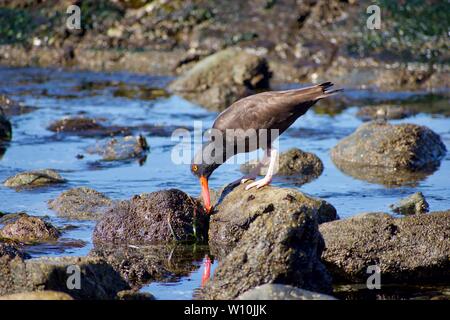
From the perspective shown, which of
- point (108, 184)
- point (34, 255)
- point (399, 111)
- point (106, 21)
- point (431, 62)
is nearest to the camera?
point (34, 255)

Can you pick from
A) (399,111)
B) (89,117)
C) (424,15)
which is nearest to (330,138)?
(399,111)

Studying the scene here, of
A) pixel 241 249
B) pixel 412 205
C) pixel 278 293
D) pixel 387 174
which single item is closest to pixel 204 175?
pixel 241 249

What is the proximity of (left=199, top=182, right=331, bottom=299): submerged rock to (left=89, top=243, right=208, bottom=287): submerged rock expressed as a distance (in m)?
0.80

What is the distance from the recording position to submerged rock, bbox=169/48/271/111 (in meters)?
16.2

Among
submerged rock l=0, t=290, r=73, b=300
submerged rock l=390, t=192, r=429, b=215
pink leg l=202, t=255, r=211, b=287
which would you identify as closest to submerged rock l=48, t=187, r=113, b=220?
pink leg l=202, t=255, r=211, b=287

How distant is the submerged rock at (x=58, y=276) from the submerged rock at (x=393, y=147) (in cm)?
568

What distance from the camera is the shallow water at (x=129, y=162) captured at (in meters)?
10.0

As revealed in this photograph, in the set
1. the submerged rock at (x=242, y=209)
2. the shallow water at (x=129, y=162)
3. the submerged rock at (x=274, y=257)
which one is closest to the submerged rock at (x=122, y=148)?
the shallow water at (x=129, y=162)

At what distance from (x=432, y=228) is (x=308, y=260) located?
4.41 feet

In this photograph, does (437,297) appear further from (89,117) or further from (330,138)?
(89,117)

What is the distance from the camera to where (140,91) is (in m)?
17.4

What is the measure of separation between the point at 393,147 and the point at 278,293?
235 inches

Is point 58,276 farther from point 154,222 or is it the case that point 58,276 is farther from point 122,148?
point 122,148

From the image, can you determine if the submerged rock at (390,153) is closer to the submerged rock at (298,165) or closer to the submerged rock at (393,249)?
the submerged rock at (298,165)
